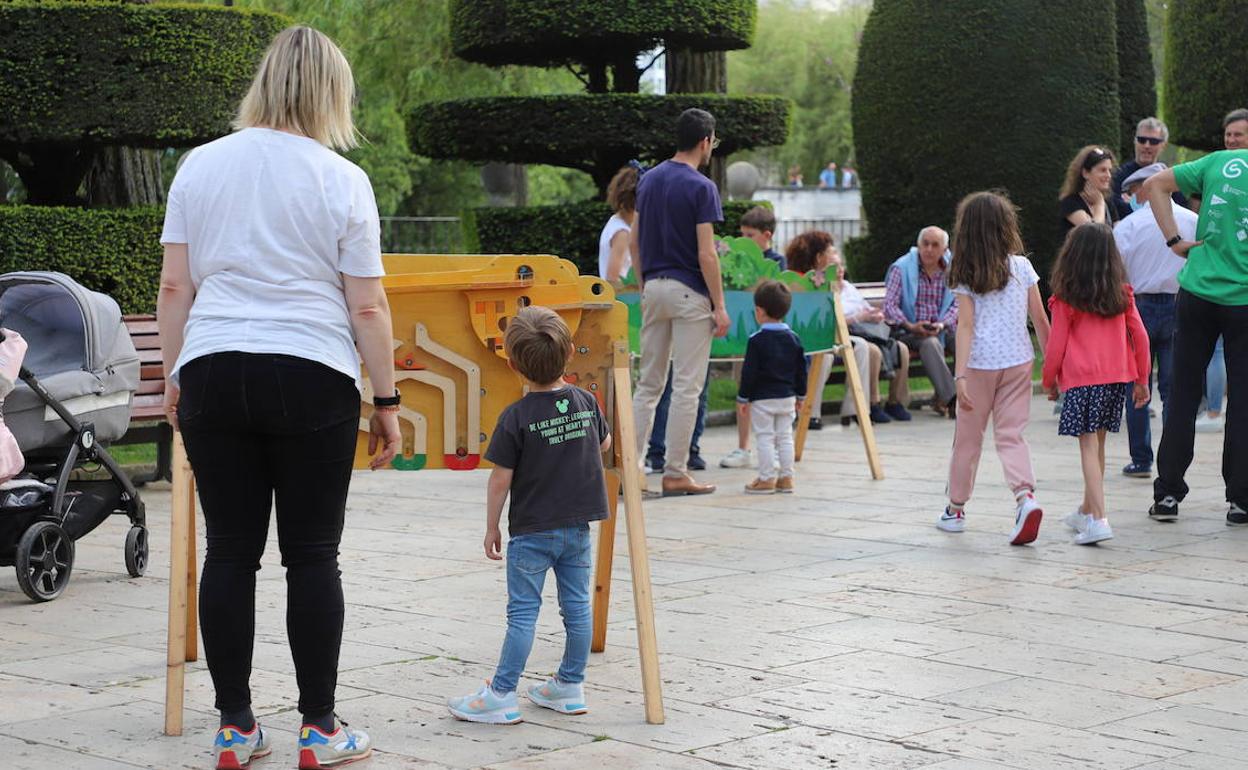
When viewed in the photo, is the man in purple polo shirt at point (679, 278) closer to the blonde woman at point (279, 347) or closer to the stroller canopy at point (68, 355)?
the stroller canopy at point (68, 355)

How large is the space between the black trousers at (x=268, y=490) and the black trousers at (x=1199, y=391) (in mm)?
5543

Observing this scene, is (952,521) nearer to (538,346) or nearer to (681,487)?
(681,487)

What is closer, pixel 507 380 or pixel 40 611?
pixel 507 380

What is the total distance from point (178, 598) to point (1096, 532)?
4.69m

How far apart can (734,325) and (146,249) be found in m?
3.98

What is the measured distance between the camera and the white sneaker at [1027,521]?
824cm

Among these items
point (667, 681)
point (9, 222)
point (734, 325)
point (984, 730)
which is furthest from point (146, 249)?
point (984, 730)

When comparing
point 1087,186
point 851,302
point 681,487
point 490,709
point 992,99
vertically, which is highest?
point 992,99

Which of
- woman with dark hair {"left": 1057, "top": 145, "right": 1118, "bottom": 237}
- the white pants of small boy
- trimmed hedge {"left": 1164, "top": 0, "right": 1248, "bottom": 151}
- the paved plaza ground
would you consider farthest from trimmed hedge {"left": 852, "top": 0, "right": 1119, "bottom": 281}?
the paved plaza ground

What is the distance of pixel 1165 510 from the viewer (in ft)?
29.9

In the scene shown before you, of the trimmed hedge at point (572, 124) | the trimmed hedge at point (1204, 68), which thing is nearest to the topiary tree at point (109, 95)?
the trimmed hedge at point (572, 124)

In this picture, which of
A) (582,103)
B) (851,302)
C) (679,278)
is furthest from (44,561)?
(582,103)

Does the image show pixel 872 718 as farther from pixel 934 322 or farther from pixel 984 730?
pixel 934 322

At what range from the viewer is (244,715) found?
15.5ft
